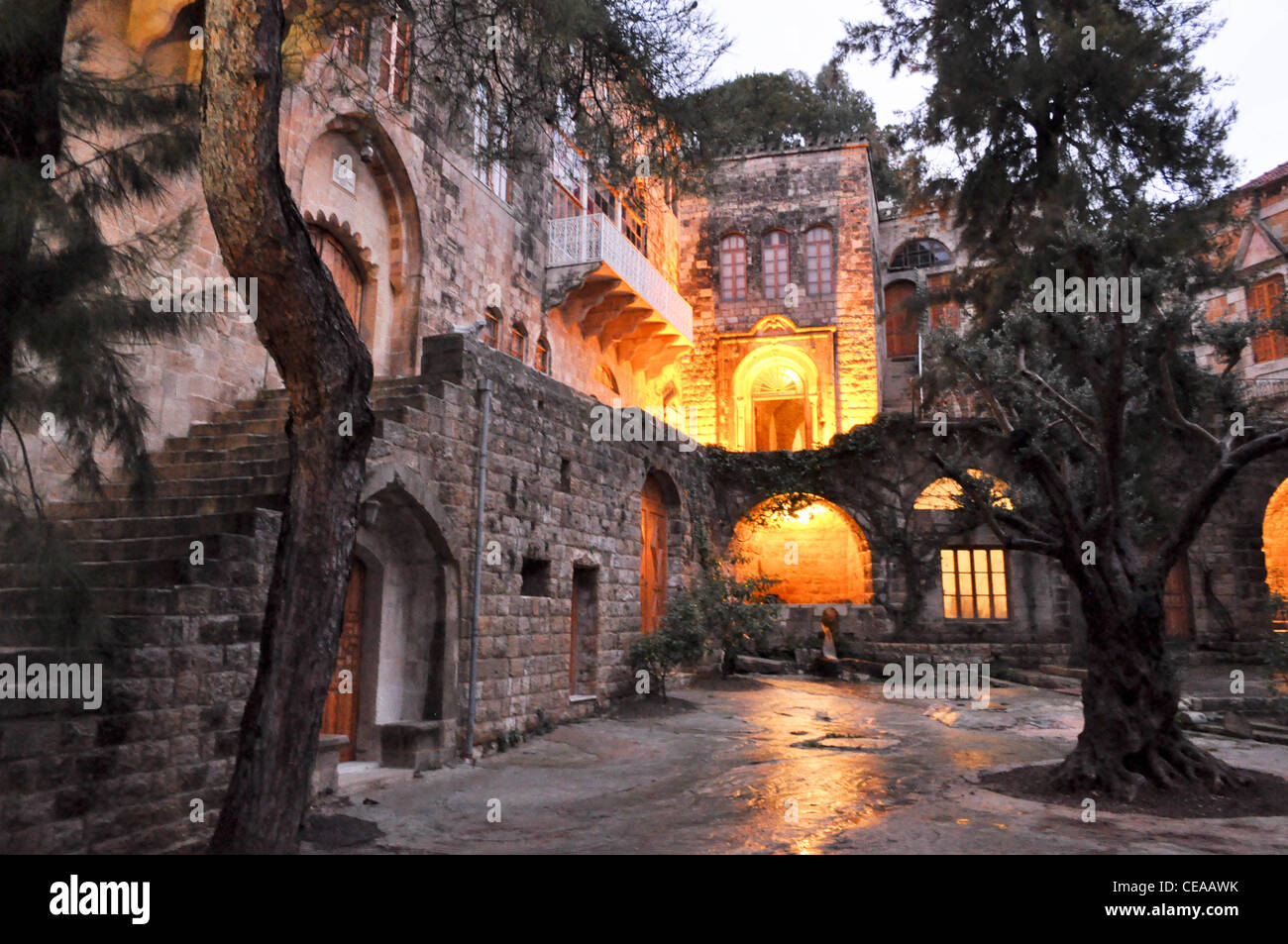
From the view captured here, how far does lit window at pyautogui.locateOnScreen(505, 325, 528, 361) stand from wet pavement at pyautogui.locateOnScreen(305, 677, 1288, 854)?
22.3 feet

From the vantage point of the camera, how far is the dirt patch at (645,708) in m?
11.0

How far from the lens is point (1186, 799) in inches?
256

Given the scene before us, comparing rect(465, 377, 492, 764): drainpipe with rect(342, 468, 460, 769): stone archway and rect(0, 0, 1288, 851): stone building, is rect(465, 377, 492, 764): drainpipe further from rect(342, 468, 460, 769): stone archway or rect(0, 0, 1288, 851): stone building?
rect(342, 468, 460, 769): stone archway

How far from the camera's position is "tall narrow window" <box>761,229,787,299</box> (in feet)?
79.7

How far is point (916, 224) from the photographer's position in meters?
29.9

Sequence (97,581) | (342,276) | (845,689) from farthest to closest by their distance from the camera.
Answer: (845,689)
(342,276)
(97,581)

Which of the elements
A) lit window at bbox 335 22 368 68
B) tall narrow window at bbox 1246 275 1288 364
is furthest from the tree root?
tall narrow window at bbox 1246 275 1288 364

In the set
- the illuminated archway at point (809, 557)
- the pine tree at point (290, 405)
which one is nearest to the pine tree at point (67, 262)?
the pine tree at point (290, 405)

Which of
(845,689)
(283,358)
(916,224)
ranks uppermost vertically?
(916,224)

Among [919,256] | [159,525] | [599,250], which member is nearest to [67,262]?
[159,525]

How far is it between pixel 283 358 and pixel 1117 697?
261 inches

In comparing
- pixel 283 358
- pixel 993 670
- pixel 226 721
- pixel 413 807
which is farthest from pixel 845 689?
pixel 283 358

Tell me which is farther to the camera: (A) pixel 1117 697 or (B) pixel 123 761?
(A) pixel 1117 697
